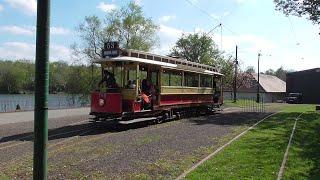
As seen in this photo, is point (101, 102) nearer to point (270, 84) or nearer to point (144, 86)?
point (144, 86)

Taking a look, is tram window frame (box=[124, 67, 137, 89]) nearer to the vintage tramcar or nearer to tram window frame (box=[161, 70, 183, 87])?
the vintage tramcar

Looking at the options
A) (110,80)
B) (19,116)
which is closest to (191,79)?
(110,80)

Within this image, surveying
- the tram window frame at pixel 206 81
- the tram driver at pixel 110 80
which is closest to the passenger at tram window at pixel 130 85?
the tram driver at pixel 110 80

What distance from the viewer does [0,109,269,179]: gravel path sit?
9.91 meters

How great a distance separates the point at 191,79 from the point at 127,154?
14182 mm

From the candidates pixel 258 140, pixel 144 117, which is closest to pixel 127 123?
pixel 144 117

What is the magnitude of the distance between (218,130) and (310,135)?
12.4ft

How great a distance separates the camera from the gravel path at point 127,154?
32.5 ft

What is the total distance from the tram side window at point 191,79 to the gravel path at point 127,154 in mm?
6546

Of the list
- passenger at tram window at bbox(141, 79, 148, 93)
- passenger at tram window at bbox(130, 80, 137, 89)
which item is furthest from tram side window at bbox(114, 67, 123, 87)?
passenger at tram window at bbox(141, 79, 148, 93)

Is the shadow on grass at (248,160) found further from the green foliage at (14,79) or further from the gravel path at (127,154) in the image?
the green foliage at (14,79)

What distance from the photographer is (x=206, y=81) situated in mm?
29359

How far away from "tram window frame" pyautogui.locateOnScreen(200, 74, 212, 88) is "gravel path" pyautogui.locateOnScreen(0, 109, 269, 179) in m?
9.51

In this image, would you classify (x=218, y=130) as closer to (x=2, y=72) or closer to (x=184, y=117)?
(x=184, y=117)
